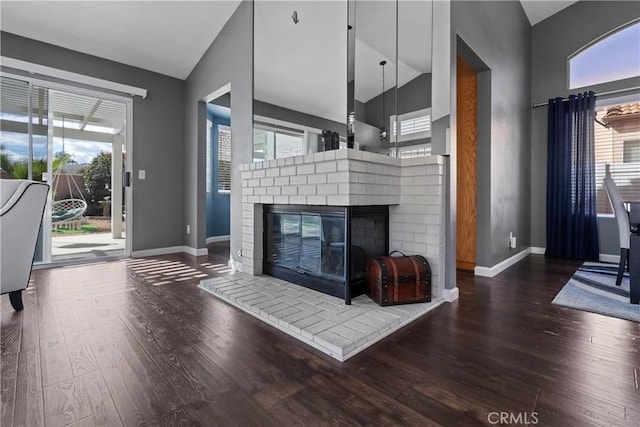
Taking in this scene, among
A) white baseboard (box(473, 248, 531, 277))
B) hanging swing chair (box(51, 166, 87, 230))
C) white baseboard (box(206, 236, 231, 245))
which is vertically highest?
hanging swing chair (box(51, 166, 87, 230))

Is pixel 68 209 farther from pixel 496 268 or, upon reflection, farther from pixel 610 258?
pixel 610 258

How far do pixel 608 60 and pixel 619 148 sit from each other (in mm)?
1143

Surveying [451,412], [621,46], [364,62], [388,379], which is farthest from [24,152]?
[621,46]

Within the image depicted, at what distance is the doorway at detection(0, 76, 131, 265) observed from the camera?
3.21 meters

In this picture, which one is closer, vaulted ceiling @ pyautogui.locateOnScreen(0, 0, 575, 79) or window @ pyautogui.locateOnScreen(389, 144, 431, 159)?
window @ pyautogui.locateOnScreen(389, 144, 431, 159)

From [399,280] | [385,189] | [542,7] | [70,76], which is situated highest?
[542,7]

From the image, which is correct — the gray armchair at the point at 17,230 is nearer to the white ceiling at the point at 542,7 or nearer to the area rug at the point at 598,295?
the area rug at the point at 598,295

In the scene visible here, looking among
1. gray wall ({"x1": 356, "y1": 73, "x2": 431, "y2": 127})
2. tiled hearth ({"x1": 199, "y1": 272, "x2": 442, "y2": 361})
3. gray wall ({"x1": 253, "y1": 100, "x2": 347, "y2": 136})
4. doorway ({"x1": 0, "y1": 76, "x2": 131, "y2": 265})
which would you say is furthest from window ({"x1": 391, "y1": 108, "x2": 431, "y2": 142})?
doorway ({"x1": 0, "y1": 76, "x2": 131, "y2": 265})

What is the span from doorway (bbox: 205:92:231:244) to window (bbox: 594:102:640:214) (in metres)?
5.70

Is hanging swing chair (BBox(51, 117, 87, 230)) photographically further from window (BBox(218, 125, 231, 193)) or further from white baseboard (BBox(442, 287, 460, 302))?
white baseboard (BBox(442, 287, 460, 302))

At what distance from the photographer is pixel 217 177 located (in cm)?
573

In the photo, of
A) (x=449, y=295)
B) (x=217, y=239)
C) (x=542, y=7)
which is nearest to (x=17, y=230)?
(x=449, y=295)

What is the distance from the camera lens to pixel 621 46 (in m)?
3.78

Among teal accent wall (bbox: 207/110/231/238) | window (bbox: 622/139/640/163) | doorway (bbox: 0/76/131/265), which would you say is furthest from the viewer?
teal accent wall (bbox: 207/110/231/238)
